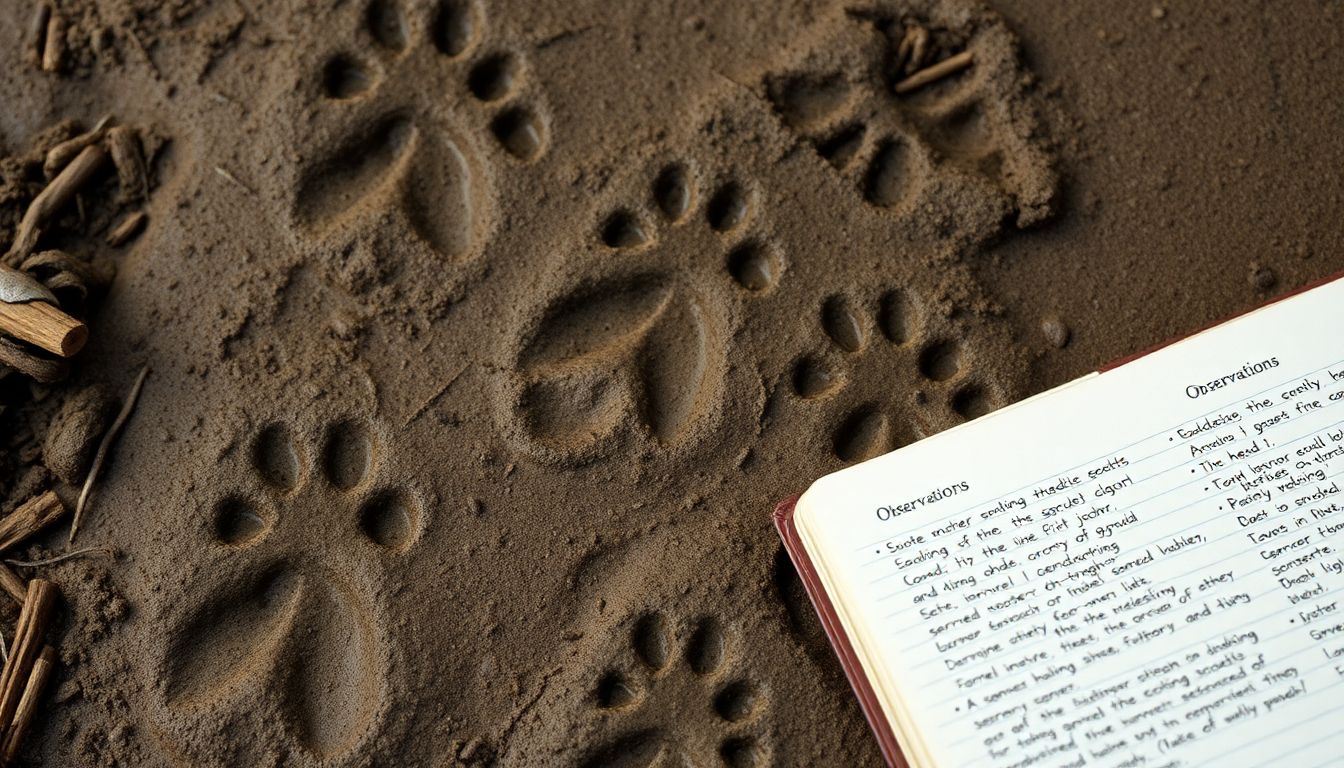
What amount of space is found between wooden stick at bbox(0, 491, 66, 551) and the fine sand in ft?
0.08

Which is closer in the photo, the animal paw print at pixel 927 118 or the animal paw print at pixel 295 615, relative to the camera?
the animal paw print at pixel 295 615

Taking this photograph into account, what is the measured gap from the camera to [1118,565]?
914 millimetres

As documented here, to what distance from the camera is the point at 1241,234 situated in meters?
1.11

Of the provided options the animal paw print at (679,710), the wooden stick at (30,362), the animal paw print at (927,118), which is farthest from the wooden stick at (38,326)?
the animal paw print at (927,118)

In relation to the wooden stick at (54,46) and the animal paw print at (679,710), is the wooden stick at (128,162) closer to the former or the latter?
the wooden stick at (54,46)

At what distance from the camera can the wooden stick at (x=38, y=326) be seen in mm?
998

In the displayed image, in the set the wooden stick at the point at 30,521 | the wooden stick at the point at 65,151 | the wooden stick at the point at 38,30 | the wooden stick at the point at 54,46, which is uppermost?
the wooden stick at the point at 38,30

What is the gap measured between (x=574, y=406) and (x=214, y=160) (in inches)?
17.3

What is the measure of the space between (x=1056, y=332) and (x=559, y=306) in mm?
478

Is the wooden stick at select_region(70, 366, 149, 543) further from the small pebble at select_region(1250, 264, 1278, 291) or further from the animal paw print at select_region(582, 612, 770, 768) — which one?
the small pebble at select_region(1250, 264, 1278, 291)

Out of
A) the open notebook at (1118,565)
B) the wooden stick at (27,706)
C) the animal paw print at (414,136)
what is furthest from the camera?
the animal paw print at (414,136)

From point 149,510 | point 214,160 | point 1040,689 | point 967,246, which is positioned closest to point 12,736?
point 149,510

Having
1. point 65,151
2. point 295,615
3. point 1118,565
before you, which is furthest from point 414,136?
point 1118,565

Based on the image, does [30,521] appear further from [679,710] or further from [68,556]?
[679,710]
